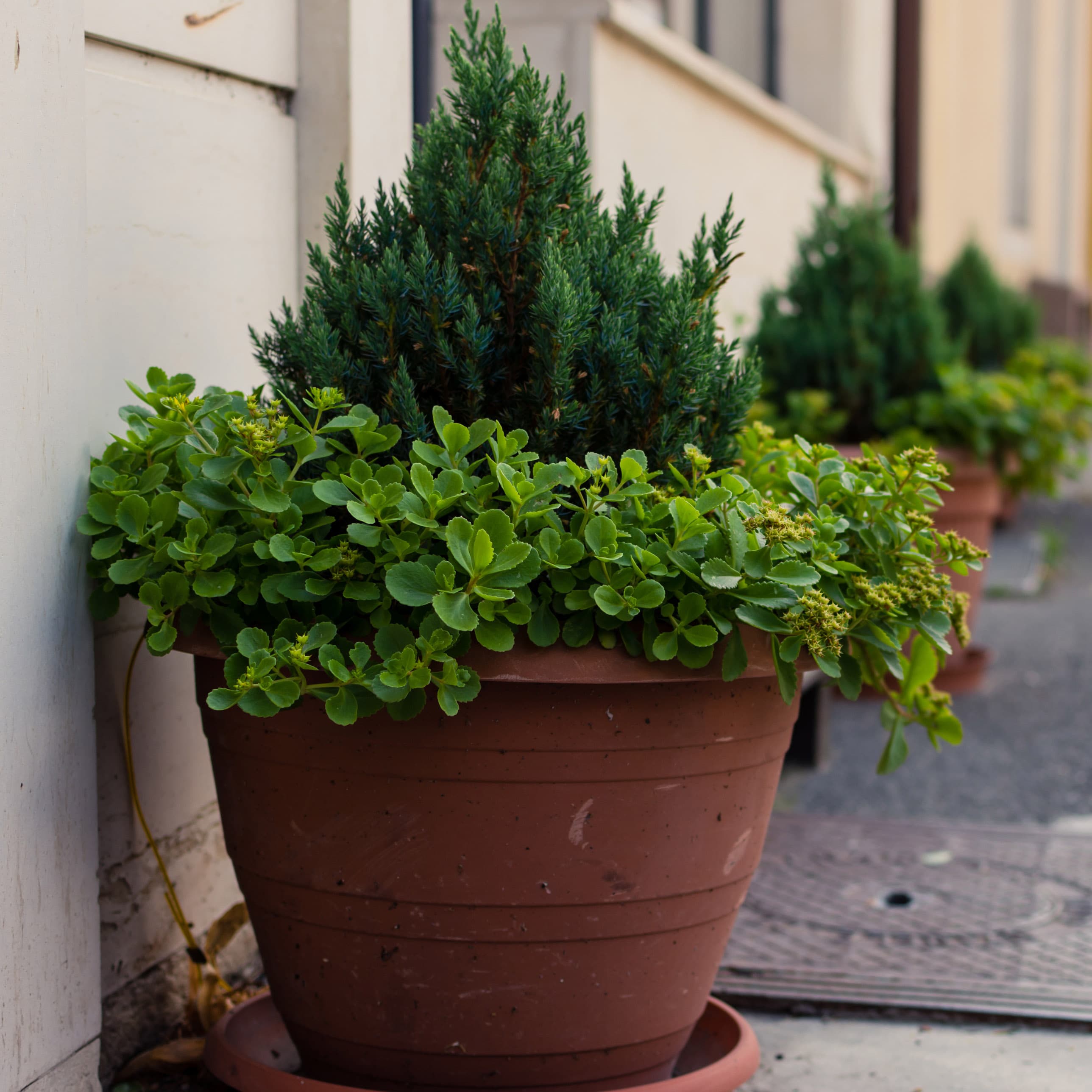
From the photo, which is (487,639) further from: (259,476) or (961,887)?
(961,887)

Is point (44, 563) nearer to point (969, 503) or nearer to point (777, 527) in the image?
point (777, 527)

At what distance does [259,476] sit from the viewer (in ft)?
4.92

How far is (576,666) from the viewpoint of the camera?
4.77 feet

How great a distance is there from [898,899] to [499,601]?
1626mm

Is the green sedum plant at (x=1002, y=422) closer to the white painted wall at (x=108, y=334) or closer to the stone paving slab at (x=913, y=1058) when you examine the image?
the stone paving slab at (x=913, y=1058)

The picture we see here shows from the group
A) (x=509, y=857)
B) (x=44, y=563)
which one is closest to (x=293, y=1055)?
(x=509, y=857)

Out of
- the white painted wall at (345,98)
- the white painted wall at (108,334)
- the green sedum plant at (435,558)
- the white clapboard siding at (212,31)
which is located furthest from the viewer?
the white painted wall at (345,98)

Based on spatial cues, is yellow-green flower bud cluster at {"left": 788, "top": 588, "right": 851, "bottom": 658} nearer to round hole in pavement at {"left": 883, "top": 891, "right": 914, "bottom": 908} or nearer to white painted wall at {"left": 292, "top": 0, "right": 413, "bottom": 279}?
white painted wall at {"left": 292, "top": 0, "right": 413, "bottom": 279}

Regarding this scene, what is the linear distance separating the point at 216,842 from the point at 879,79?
5.90 meters

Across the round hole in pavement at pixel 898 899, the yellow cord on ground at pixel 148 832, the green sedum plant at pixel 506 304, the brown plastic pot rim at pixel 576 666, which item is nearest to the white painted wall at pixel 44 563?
the yellow cord on ground at pixel 148 832

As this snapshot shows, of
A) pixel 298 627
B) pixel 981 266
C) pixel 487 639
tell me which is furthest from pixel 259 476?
pixel 981 266

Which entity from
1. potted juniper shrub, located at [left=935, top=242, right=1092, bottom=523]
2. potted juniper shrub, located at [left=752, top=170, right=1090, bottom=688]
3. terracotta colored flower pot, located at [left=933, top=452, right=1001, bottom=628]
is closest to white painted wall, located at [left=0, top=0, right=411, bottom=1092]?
potted juniper shrub, located at [left=752, top=170, right=1090, bottom=688]

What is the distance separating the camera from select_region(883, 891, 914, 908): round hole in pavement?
2660 millimetres

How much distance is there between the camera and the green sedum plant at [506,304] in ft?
5.35
